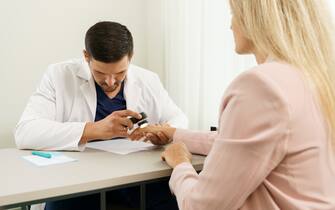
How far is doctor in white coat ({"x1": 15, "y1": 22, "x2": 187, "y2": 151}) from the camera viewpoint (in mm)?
1423

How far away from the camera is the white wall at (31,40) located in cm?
237

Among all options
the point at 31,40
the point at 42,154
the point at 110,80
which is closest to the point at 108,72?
the point at 110,80

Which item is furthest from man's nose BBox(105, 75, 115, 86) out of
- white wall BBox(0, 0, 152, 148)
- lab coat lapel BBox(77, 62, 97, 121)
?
white wall BBox(0, 0, 152, 148)

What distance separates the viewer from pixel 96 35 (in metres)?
1.55

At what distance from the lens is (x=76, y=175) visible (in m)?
1.07

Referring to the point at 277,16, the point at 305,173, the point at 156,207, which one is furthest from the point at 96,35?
the point at 305,173

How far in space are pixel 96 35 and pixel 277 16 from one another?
0.91 m

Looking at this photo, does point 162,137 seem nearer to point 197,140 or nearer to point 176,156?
point 197,140

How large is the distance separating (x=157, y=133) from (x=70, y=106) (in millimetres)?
457

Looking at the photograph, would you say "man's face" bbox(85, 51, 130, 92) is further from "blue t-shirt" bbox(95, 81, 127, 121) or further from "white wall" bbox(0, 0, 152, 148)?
"white wall" bbox(0, 0, 152, 148)

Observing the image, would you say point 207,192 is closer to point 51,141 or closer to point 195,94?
point 51,141

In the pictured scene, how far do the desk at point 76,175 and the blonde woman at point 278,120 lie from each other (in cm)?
28

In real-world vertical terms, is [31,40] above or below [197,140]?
above

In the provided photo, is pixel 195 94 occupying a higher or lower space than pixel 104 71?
lower
